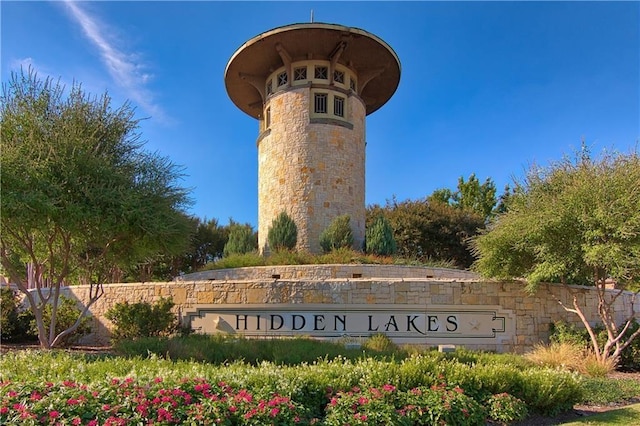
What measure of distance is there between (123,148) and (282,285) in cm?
532

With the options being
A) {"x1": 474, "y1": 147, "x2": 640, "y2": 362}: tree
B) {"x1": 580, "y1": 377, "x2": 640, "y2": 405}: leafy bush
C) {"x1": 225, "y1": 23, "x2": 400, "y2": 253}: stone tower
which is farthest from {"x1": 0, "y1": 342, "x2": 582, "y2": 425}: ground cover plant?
{"x1": 225, "y1": 23, "x2": 400, "y2": 253}: stone tower

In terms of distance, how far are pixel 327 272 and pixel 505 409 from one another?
426 inches

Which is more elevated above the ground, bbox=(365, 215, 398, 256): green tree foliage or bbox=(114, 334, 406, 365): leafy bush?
bbox=(365, 215, 398, 256): green tree foliage

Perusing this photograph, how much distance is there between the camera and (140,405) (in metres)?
4.62

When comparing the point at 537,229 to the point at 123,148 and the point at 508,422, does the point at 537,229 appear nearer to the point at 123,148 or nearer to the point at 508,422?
the point at 508,422

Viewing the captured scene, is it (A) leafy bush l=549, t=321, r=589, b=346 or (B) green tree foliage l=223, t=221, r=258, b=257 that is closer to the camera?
(A) leafy bush l=549, t=321, r=589, b=346

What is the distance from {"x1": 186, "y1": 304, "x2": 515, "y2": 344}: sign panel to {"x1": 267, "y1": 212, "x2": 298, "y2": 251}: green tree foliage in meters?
7.54

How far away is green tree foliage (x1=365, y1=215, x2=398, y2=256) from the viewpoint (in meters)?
20.2

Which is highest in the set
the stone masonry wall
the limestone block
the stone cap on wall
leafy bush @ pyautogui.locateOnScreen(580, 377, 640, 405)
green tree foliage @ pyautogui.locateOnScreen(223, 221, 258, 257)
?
the stone masonry wall

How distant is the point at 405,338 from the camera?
12320mm

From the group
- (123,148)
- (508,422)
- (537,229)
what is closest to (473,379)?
(508,422)

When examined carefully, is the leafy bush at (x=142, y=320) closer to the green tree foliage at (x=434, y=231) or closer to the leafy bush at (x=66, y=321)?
the leafy bush at (x=66, y=321)

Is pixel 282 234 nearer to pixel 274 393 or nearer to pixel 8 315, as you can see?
pixel 8 315

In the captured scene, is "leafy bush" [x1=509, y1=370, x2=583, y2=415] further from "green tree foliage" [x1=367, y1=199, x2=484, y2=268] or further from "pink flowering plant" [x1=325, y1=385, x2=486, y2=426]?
"green tree foliage" [x1=367, y1=199, x2=484, y2=268]
